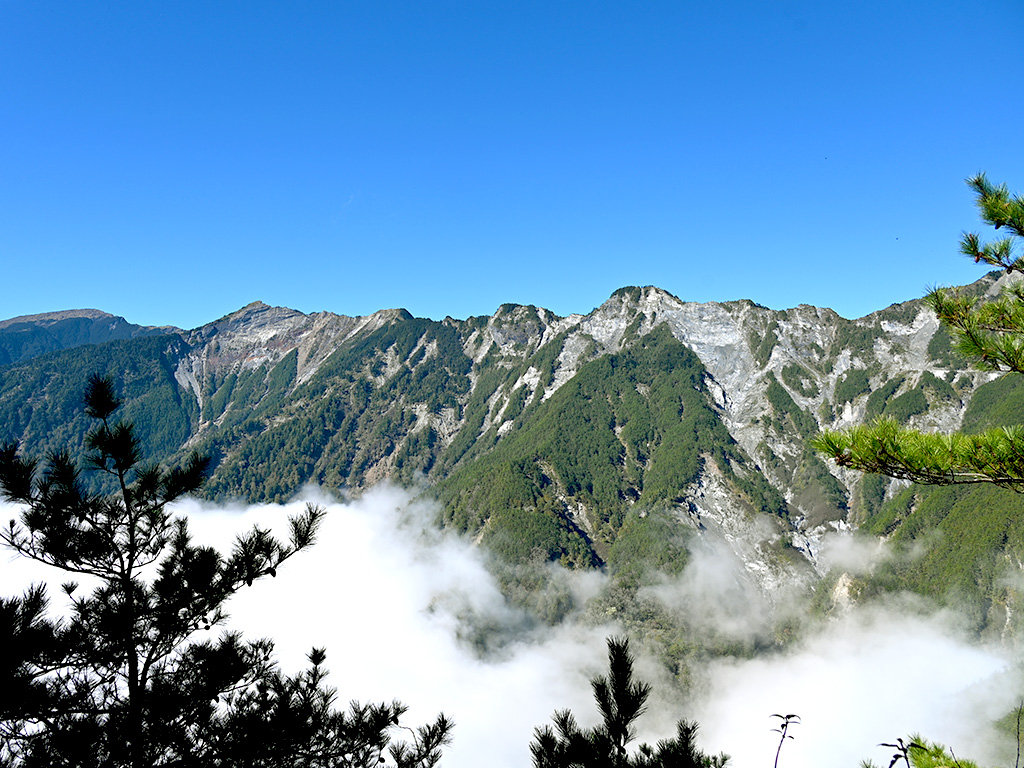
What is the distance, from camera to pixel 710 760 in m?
9.24

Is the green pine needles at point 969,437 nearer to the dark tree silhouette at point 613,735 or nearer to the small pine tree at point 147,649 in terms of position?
the dark tree silhouette at point 613,735

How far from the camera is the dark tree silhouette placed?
249 inches

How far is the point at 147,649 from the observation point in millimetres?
9594

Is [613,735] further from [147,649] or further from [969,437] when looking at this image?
[147,649]

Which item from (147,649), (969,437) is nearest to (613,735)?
(969,437)

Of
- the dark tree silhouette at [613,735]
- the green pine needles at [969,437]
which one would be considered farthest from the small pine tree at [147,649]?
the green pine needles at [969,437]

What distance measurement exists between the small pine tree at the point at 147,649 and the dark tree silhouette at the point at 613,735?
4.70 metres

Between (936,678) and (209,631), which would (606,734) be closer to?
(209,631)

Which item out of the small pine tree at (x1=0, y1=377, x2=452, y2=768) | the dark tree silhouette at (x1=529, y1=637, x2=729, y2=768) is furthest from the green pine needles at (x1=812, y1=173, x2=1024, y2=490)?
the small pine tree at (x1=0, y1=377, x2=452, y2=768)

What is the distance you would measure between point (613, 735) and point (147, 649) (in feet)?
27.0

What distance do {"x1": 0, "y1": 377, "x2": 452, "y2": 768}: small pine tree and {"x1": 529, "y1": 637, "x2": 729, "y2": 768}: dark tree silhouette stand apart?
4703 millimetres

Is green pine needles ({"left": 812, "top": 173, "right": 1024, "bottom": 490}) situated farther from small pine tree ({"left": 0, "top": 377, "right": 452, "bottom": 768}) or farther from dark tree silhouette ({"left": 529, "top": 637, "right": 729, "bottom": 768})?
small pine tree ({"left": 0, "top": 377, "right": 452, "bottom": 768})

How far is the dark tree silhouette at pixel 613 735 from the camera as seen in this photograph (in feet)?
20.7

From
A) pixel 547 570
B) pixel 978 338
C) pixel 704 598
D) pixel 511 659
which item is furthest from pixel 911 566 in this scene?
pixel 978 338
